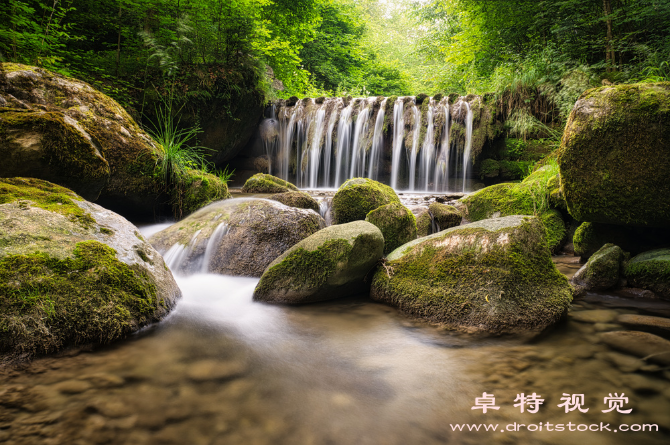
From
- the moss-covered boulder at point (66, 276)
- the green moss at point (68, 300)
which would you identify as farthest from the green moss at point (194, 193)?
the green moss at point (68, 300)

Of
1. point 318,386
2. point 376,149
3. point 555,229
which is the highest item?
point 376,149

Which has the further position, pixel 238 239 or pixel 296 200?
pixel 296 200

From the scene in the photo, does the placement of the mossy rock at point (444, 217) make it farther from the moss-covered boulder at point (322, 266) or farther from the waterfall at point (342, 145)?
the waterfall at point (342, 145)

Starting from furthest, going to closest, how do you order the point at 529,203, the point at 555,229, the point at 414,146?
the point at 414,146, the point at 529,203, the point at 555,229

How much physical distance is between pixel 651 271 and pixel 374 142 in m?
8.90

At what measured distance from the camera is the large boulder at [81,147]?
139 inches

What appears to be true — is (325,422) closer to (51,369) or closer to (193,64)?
(51,369)

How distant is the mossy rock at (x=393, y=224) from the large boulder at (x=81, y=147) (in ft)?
10.8

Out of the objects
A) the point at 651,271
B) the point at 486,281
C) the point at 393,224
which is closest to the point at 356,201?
the point at 393,224

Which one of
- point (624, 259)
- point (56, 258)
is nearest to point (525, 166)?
point (624, 259)

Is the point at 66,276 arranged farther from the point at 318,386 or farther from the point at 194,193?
the point at 194,193

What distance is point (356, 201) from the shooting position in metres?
5.33

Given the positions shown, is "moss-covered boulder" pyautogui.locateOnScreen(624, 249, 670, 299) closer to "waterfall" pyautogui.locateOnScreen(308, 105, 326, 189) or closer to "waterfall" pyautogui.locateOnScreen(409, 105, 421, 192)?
"waterfall" pyautogui.locateOnScreen(409, 105, 421, 192)

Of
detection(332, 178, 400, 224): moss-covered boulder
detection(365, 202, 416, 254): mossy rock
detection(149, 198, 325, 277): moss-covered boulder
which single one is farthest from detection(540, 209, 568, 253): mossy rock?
detection(149, 198, 325, 277): moss-covered boulder
